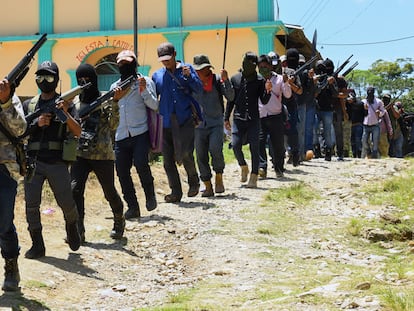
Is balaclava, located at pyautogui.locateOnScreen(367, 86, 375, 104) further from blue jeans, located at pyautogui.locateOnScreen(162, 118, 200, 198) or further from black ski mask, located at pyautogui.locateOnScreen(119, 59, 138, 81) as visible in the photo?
black ski mask, located at pyautogui.locateOnScreen(119, 59, 138, 81)

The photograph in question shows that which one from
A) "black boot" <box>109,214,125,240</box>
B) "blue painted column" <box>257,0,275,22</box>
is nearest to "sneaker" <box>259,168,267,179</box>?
"black boot" <box>109,214,125,240</box>

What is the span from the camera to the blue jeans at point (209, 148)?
333 inches

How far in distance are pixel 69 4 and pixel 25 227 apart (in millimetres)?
17890

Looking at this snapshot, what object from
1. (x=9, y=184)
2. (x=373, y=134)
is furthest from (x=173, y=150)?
(x=373, y=134)

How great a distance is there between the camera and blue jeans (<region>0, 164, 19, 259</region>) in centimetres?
448

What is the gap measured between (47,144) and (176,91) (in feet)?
8.59

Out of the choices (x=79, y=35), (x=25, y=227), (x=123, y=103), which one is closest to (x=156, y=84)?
(x=123, y=103)

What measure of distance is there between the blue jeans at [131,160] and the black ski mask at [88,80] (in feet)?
3.23

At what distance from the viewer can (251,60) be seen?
8773mm

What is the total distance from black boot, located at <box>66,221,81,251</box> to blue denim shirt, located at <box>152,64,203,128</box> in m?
2.37

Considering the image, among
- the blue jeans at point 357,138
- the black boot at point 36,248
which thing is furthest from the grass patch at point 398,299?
the blue jeans at point 357,138

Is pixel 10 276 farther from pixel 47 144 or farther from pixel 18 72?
pixel 18 72

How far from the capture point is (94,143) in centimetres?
609

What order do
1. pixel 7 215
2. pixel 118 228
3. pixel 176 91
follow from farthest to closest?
pixel 176 91 → pixel 118 228 → pixel 7 215
